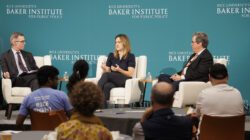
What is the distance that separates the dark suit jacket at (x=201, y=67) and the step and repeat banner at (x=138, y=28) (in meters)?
0.99

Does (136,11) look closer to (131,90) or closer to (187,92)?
(131,90)

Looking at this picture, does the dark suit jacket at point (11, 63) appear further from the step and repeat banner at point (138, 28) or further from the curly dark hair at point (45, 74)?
the curly dark hair at point (45, 74)

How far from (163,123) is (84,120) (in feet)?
1.47

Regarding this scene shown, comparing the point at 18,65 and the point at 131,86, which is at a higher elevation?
the point at 18,65

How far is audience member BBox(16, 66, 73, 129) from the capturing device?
297cm

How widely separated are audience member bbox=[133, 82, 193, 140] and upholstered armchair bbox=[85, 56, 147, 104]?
11.2 ft

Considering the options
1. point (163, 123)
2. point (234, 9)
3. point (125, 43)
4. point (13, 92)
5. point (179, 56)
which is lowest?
point (13, 92)

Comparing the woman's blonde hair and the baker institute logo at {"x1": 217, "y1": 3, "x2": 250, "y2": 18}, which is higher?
the baker institute logo at {"x1": 217, "y1": 3, "x2": 250, "y2": 18}

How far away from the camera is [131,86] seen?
6.04 meters

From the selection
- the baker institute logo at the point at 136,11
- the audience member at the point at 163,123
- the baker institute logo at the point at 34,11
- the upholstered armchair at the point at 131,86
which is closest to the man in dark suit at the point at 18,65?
the upholstered armchair at the point at 131,86

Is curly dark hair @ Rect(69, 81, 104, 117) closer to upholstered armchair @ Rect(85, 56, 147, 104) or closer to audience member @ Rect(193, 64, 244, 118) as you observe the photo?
audience member @ Rect(193, 64, 244, 118)

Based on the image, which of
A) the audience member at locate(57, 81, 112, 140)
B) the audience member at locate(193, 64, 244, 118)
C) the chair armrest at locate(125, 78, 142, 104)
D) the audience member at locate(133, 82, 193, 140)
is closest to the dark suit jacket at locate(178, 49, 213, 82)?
the chair armrest at locate(125, 78, 142, 104)

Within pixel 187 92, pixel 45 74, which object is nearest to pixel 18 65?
pixel 187 92

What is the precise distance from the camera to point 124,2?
281 inches
